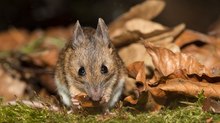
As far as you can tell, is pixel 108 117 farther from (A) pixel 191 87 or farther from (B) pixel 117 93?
(B) pixel 117 93

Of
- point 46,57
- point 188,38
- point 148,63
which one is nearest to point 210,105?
point 148,63

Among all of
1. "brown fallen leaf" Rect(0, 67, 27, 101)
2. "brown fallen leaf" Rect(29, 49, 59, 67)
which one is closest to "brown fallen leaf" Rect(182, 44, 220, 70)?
"brown fallen leaf" Rect(29, 49, 59, 67)

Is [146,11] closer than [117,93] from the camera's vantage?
No

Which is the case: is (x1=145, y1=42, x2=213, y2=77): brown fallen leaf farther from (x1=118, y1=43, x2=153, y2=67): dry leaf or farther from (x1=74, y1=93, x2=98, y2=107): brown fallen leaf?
(x1=118, y1=43, x2=153, y2=67): dry leaf

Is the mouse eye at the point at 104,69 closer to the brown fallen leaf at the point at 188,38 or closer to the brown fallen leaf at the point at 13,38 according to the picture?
the brown fallen leaf at the point at 188,38

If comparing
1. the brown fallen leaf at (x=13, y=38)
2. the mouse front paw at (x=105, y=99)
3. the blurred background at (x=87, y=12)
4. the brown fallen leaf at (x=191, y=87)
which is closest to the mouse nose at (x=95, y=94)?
the mouse front paw at (x=105, y=99)

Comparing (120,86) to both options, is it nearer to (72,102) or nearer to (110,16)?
(72,102)
